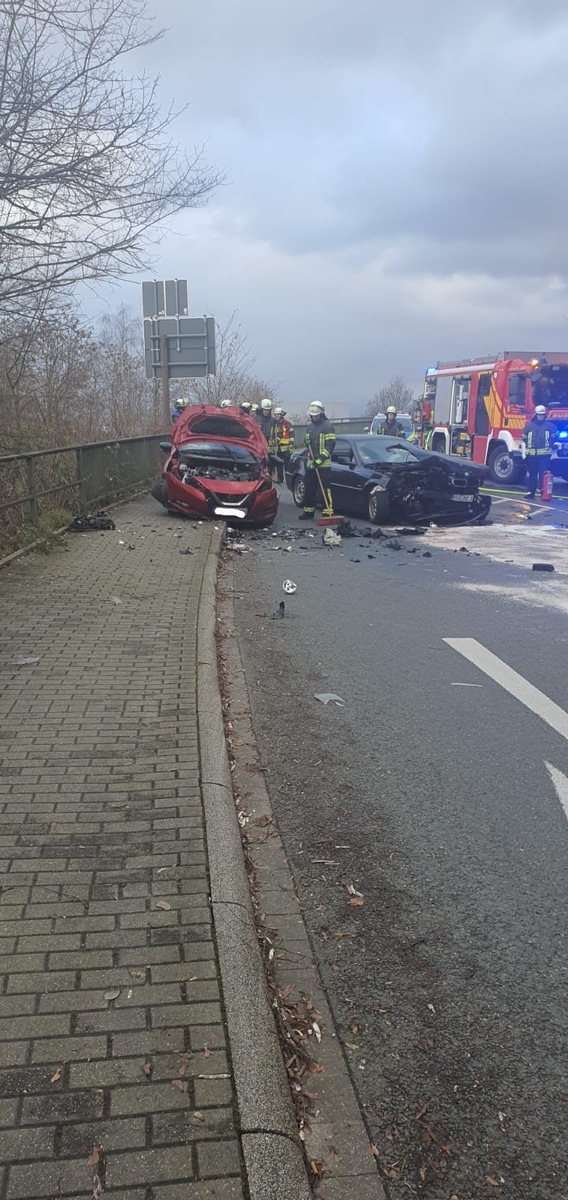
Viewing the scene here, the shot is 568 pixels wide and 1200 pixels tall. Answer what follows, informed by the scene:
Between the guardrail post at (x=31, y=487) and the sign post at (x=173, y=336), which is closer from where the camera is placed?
the guardrail post at (x=31, y=487)

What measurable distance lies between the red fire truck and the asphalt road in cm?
1436

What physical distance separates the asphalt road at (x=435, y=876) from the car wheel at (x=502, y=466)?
14.9m

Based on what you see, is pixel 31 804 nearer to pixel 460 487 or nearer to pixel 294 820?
pixel 294 820

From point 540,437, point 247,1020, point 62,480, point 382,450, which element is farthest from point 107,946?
point 540,437

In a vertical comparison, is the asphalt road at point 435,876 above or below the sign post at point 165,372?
below

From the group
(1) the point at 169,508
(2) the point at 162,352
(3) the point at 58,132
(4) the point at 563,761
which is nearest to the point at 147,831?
(4) the point at 563,761

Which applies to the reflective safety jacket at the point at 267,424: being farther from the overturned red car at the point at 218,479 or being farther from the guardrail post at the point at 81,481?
the guardrail post at the point at 81,481

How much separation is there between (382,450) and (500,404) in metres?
7.55

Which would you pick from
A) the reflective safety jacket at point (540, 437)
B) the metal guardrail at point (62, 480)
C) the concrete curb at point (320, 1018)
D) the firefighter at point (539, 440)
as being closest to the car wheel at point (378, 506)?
the metal guardrail at point (62, 480)

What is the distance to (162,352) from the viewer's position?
68.5 feet

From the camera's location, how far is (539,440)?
66.0 feet

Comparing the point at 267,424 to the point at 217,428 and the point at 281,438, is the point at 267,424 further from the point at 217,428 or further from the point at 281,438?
the point at 217,428

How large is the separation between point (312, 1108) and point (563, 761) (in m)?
2.77

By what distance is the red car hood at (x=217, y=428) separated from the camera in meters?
14.7
